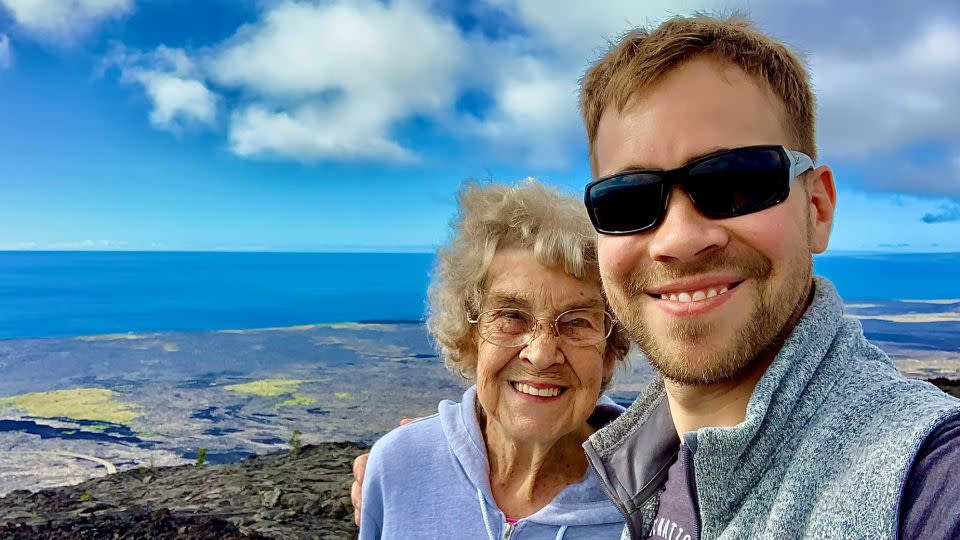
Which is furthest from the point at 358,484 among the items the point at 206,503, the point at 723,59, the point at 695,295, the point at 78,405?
the point at 78,405

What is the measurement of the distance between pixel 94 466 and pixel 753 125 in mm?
11853

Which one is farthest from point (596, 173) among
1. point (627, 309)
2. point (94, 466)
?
point (94, 466)

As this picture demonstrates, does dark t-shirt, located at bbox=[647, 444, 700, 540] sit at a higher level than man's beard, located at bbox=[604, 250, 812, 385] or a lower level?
lower

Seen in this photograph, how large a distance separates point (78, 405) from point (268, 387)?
3881mm

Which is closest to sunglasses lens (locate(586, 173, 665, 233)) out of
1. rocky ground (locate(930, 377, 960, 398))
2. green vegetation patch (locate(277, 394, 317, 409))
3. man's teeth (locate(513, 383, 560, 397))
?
man's teeth (locate(513, 383, 560, 397))

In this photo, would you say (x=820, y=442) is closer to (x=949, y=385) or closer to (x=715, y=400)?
(x=715, y=400)

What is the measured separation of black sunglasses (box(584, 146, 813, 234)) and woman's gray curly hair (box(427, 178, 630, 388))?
1.02 metres

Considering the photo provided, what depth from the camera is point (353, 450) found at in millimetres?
9797

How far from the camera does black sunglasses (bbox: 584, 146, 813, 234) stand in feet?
5.58

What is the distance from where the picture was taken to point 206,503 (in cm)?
784

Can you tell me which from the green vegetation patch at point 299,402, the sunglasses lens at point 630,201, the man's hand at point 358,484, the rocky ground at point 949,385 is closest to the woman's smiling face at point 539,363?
the man's hand at point 358,484

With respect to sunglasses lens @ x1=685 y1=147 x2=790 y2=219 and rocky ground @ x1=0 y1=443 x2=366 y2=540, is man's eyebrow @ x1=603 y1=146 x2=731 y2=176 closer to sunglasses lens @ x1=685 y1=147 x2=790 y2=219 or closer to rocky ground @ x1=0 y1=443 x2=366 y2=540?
sunglasses lens @ x1=685 y1=147 x2=790 y2=219

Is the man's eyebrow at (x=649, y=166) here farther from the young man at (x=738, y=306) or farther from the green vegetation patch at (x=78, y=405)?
the green vegetation patch at (x=78, y=405)

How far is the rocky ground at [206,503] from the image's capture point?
6867 millimetres
